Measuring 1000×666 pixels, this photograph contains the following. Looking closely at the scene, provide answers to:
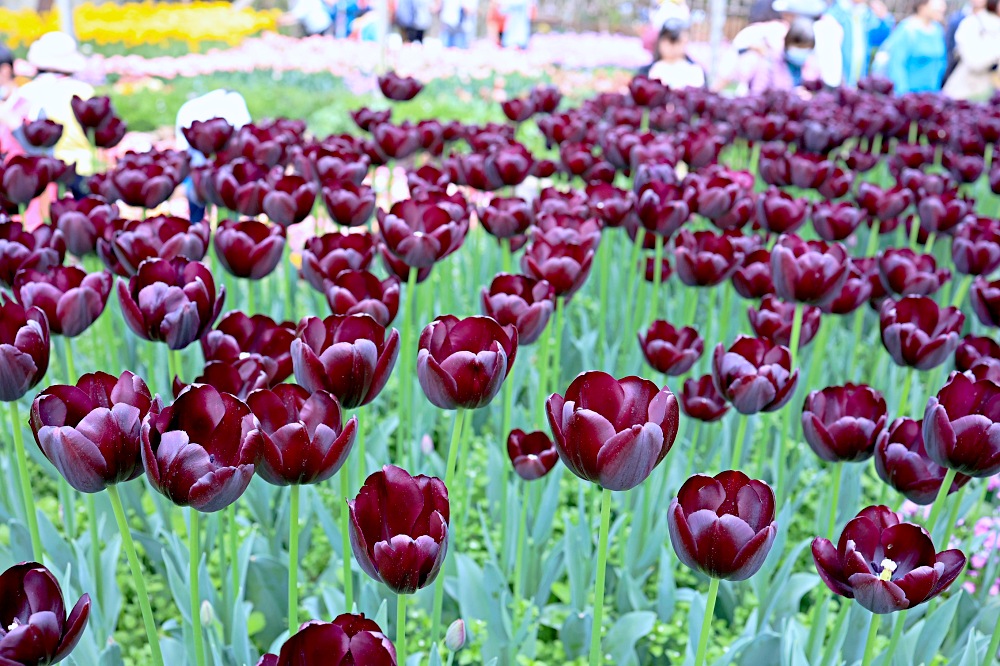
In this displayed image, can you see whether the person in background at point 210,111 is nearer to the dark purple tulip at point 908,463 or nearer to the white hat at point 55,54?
the white hat at point 55,54

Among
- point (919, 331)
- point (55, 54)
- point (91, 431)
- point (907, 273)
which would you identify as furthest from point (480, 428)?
point (55, 54)

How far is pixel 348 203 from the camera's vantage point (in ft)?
7.70

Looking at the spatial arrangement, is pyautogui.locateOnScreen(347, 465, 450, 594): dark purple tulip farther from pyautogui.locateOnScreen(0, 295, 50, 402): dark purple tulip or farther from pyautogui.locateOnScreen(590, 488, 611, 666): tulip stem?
pyautogui.locateOnScreen(0, 295, 50, 402): dark purple tulip

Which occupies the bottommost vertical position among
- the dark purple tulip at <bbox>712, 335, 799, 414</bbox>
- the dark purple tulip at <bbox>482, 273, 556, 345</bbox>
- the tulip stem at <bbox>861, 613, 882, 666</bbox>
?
the tulip stem at <bbox>861, 613, 882, 666</bbox>

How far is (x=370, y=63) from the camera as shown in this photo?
1169 cm

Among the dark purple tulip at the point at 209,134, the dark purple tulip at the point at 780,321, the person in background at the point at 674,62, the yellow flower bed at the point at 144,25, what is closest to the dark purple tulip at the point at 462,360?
the dark purple tulip at the point at 780,321

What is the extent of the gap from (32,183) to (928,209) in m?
2.54

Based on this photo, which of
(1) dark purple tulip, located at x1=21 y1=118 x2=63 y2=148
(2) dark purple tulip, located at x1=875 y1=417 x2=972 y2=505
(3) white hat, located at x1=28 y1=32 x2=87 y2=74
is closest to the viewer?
(2) dark purple tulip, located at x1=875 y1=417 x2=972 y2=505

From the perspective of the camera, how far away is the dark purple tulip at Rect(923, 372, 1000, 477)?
49.7 inches

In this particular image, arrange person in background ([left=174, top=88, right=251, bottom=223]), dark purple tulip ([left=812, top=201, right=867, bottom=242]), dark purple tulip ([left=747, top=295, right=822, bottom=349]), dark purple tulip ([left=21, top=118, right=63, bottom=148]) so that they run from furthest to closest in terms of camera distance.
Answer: person in background ([left=174, top=88, right=251, bottom=223]) → dark purple tulip ([left=21, top=118, right=63, bottom=148]) → dark purple tulip ([left=812, top=201, right=867, bottom=242]) → dark purple tulip ([left=747, top=295, right=822, bottom=349])

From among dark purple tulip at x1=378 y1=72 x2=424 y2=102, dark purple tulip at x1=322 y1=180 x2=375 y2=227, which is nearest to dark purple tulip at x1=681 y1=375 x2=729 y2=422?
dark purple tulip at x1=322 y1=180 x2=375 y2=227

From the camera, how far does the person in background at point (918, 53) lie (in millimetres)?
8531

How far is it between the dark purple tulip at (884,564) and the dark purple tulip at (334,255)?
1090mm

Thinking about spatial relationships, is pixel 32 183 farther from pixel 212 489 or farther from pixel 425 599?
pixel 212 489
